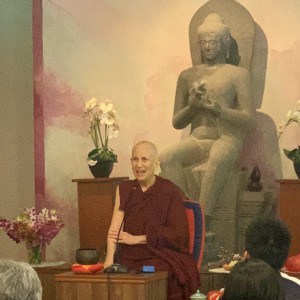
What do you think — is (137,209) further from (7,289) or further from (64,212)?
(7,289)

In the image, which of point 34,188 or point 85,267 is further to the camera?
point 34,188

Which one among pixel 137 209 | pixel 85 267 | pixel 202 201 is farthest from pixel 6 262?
pixel 202 201

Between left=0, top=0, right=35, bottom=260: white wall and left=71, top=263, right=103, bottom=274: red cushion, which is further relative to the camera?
left=0, top=0, right=35, bottom=260: white wall

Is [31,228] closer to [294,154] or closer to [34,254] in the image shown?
[34,254]

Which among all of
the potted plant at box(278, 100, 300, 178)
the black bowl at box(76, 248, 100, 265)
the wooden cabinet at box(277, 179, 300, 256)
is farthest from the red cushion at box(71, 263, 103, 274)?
the potted plant at box(278, 100, 300, 178)

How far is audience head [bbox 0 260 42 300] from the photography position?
258 cm

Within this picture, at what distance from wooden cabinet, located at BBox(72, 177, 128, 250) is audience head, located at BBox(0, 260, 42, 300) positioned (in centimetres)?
389

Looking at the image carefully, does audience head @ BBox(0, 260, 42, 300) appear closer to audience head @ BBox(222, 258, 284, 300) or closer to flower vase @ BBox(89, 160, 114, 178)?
audience head @ BBox(222, 258, 284, 300)

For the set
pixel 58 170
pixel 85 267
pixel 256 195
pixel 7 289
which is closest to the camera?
pixel 7 289

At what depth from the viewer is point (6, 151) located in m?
7.58

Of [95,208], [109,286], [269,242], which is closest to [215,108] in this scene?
[95,208]

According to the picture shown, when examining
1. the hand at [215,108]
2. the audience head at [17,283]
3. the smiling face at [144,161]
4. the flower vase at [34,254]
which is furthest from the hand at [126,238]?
the audience head at [17,283]

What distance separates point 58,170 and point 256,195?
1.69 m

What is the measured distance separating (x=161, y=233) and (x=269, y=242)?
1764 mm
